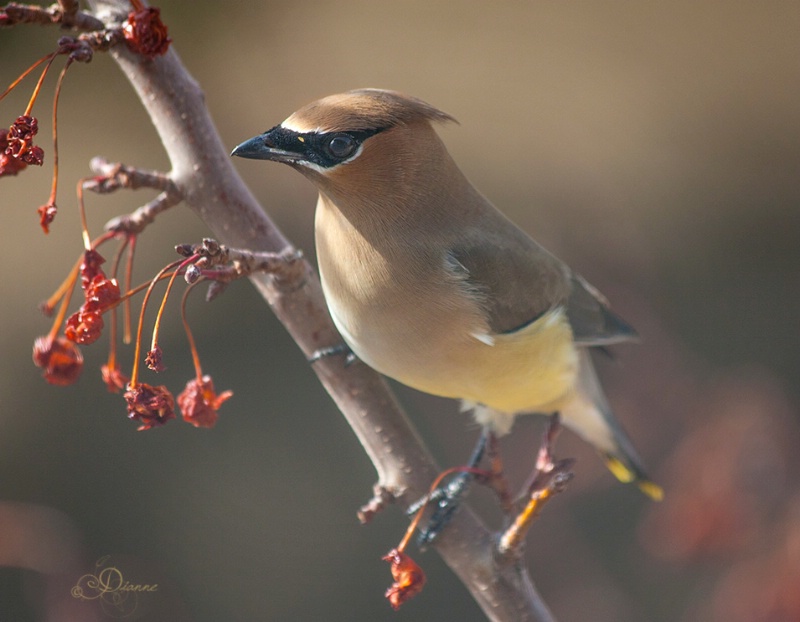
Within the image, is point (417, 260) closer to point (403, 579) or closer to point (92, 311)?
point (403, 579)

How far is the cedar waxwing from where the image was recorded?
99.3 inches

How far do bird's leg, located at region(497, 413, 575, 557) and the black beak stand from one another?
3.46ft

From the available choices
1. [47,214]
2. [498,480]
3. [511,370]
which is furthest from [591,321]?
[47,214]

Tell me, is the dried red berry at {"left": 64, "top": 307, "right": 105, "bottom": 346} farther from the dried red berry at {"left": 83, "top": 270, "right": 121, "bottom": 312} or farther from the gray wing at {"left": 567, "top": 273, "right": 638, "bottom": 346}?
the gray wing at {"left": 567, "top": 273, "right": 638, "bottom": 346}

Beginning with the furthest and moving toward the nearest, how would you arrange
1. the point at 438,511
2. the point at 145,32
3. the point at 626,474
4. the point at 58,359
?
the point at 626,474 < the point at 438,511 < the point at 58,359 < the point at 145,32

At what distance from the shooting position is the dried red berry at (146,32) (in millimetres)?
1812

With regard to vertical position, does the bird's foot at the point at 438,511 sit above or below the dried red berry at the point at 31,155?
below

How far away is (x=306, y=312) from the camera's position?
2.38m

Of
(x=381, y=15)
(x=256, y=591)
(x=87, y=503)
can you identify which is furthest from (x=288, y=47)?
(x=256, y=591)

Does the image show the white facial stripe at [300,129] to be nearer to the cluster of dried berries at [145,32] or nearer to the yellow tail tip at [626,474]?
the cluster of dried berries at [145,32]

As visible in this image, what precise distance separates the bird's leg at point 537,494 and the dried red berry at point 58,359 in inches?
41.9

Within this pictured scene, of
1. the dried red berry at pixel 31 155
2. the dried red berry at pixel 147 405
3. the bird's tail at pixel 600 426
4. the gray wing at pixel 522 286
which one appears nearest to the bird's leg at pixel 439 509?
the gray wing at pixel 522 286

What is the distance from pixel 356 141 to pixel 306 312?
0.52 meters

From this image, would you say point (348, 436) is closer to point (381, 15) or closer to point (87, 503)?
point (87, 503)
